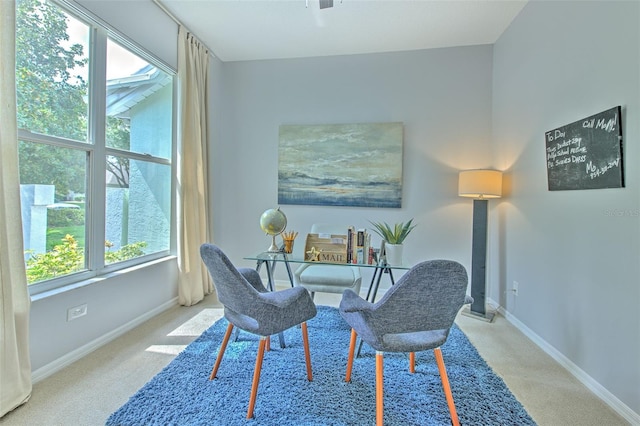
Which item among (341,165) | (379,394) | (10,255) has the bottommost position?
(379,394)

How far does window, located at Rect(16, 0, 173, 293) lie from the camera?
1.82 metres

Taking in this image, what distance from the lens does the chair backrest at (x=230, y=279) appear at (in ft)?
4.86

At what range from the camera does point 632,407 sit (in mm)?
1530

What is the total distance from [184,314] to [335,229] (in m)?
1.68

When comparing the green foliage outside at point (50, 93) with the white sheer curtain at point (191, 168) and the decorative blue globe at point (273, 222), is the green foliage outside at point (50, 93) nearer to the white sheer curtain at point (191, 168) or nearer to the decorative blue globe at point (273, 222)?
the white sheer curtain at point (191, 168)

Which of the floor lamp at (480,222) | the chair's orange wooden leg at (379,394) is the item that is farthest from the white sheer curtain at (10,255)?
the floor lamp at (480,222)

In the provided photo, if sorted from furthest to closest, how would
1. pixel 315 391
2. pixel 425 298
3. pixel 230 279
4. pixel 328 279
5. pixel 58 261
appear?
pixel 328 279, pixel 58 261, pixel 315 391, pixel 230 279, pixel 425 298

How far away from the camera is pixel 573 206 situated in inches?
79.3

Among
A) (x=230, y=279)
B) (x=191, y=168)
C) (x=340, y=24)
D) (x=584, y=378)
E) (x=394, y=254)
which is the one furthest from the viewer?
(x=191, y=168)

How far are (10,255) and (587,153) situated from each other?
3.45 m

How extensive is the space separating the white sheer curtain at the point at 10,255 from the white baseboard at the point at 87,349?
0.63 ft

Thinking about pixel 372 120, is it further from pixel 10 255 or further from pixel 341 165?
pixel 10 255

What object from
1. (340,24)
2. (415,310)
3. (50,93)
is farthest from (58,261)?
(340,24)

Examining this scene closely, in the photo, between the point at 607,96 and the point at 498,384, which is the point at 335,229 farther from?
the point at 607,96
